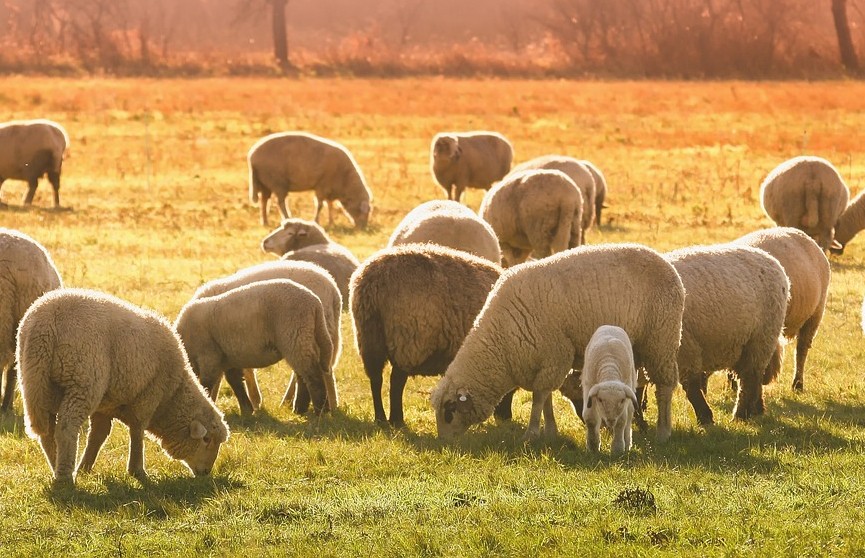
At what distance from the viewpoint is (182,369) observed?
9.25m

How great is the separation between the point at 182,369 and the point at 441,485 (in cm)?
216

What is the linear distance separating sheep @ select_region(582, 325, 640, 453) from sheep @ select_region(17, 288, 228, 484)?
2.66 meters

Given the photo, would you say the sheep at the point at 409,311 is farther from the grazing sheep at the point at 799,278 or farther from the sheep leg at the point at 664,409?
the grazing sheep at the point at 799,278

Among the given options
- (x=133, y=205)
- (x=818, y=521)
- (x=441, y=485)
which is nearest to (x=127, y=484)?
(x=441, y=485)

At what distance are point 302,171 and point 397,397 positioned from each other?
14.7m

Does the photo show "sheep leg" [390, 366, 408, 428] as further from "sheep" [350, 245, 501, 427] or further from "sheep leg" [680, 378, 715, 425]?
"sheep leg" [680, 378, 715, 425]

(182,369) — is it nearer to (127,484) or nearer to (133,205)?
(127,484)

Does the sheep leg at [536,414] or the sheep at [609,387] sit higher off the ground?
the sheep at [609,387]

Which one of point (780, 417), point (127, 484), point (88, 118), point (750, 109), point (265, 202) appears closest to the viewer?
point (127, 484)

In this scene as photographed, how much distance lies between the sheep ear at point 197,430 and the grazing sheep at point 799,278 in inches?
216

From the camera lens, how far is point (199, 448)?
9281 millimetres

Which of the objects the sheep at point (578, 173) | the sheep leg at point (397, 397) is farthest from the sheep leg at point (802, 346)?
the sheep at point (578, 173)

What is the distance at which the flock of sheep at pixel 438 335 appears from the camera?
8734 mm

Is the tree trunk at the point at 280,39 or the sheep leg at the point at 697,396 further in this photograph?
the tree trunk at the point at 280,39
